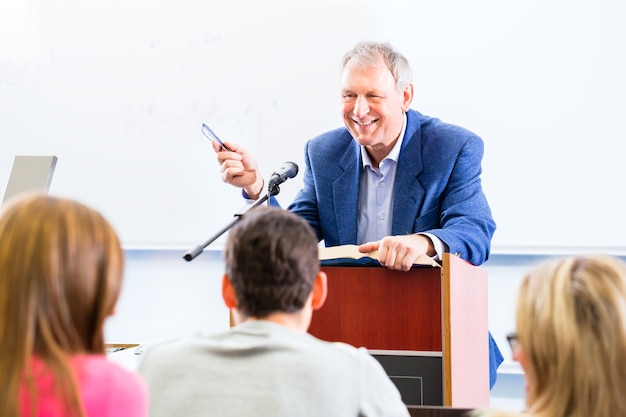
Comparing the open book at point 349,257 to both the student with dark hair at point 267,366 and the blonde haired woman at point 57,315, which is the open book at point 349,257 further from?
the blonde haired woman at point 57,315

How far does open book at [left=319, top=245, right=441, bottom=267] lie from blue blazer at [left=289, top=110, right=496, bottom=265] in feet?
1.30

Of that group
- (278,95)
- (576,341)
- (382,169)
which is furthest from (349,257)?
(278,95)

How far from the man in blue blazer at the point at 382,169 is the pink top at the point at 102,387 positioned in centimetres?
139

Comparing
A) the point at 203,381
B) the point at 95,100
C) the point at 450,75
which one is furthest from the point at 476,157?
the point at 95,100

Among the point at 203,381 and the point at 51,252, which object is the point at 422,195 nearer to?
the point at 203,381

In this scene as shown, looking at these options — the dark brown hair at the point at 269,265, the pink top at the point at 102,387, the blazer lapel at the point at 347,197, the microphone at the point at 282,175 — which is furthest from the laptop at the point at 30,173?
the pink top at the point at 102,387

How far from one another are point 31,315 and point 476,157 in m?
1.85

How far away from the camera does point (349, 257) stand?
81.5 inches

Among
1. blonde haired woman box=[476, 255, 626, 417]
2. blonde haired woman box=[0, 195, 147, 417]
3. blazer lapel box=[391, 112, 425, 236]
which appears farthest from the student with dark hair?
blazer lapel box=[391, 112, 425, 236]

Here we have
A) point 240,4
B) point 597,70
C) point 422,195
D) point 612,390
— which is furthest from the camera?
point 240,4

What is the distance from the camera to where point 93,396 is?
1145mm

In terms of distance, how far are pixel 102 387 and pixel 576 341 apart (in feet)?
2.21

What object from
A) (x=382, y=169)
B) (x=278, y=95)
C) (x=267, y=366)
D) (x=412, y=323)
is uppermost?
(x=278, y=95)

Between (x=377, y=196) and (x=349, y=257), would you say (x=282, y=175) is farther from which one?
(x=377, y=196)
